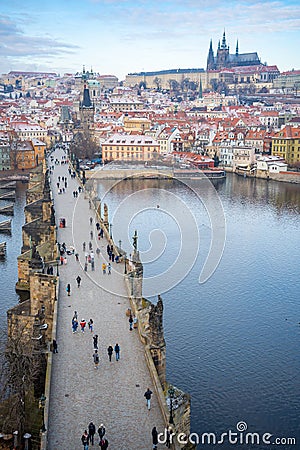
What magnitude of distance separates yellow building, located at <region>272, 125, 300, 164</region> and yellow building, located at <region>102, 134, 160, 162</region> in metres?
14.8

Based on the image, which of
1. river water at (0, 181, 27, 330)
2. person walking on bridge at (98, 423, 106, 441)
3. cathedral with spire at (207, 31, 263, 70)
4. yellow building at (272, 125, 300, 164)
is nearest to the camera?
person walking on bridge at (98, 423, 106, 441)

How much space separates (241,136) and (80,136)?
77.2 ft

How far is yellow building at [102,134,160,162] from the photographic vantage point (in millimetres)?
69188

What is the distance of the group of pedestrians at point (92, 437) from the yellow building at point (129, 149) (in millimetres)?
59494

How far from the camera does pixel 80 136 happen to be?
269ft

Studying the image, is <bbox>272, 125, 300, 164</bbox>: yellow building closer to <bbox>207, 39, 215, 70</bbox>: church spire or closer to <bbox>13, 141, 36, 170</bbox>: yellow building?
<bbox>13, 141, 36, 170</bbox>: yellow building

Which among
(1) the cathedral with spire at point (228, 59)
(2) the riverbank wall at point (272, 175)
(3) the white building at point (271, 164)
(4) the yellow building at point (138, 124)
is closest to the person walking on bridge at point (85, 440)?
(2) the riverbank wall at point (272, 175)

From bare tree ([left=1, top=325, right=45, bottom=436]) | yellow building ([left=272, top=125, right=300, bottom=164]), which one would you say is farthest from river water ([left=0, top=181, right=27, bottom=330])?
yellow building ([left=272, top=125, right=300, bottom=164])

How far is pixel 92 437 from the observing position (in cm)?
1027

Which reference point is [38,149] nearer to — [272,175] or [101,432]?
[272,175]

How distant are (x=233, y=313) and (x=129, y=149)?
161 ft

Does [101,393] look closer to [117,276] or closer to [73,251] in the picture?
[117,276]

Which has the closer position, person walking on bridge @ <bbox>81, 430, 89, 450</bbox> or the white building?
person walking on bridge @ <bbox>81, 430, 89, 450</bbox>

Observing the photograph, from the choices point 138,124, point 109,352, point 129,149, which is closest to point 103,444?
point 109,352
